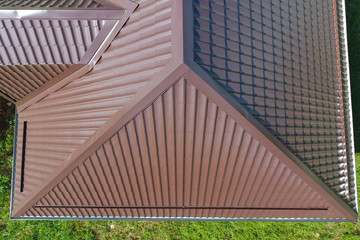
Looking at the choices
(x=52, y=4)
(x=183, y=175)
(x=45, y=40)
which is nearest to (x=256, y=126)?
(x=183, y=175)

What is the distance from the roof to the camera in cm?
399

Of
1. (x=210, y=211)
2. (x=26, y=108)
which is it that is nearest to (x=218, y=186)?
(x=210, y=211)

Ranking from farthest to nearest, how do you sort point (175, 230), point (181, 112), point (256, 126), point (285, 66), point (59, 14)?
1. point (175, 230)
2. point (285, 66)
3. point (59, 14)
4. point (256, 126)
5. point (181, 112)

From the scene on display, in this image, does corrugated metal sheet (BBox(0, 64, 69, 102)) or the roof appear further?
corrugated metal sheet (BBox(0, 64, 69, 102))

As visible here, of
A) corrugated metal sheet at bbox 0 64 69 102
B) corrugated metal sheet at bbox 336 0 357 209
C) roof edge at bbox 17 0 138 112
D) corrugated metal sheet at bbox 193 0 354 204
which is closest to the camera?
corrugated metal sheet at bbox 193 0 354 204

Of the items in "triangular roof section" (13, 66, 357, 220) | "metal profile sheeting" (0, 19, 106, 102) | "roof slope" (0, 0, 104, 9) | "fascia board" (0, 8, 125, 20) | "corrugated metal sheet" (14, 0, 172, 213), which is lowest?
"triangular roof section" (13, 66, 357, 220)

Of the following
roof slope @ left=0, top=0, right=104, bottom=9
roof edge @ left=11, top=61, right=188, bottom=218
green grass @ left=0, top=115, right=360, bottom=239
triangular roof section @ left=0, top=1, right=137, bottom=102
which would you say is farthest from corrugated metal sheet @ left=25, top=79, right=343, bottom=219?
green grass @ left=0, top=115, right=360, bottom=239

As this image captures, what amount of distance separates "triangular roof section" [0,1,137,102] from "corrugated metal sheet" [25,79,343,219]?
6.10ft

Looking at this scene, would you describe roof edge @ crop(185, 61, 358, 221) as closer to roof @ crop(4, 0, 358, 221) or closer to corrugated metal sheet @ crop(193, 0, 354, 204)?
roof @ crop(4, 0, 358, 221)

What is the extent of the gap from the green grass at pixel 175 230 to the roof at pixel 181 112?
10.4 ft

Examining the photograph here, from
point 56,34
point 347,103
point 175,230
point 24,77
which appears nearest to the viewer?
point 56,34

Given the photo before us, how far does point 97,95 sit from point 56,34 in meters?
1.59

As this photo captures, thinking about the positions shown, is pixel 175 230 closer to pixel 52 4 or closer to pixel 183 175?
pixel 183 175

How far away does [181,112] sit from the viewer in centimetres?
408
